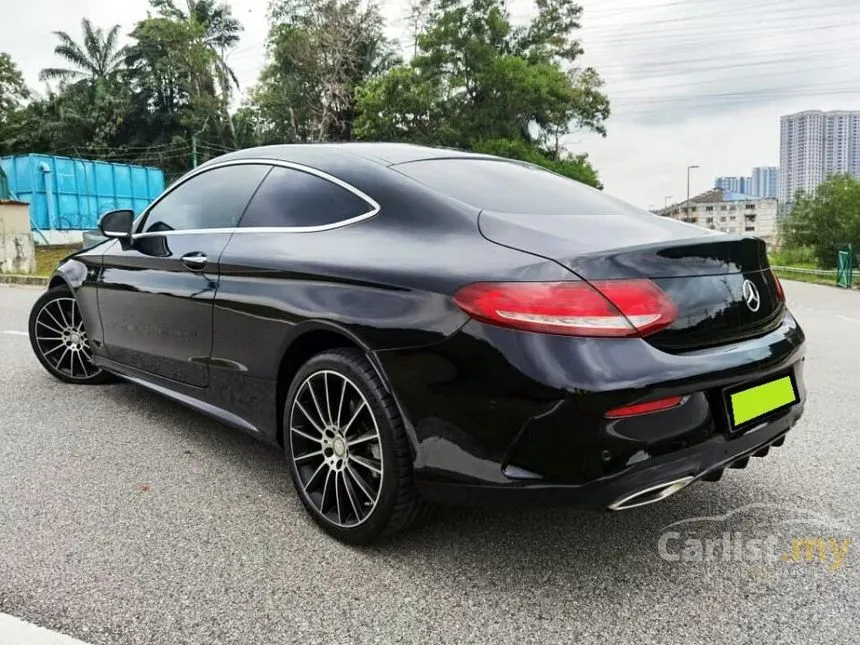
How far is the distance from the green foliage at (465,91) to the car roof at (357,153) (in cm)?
3090

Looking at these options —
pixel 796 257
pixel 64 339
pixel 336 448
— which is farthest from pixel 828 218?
pixel 336 448

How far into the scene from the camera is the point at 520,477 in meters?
2.05

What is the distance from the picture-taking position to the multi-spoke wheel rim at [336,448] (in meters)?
2.40

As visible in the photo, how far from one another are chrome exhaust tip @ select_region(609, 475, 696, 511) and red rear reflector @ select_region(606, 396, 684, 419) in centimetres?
22

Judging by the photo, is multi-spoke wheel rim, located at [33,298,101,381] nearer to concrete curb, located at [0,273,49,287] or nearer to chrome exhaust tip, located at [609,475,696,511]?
chrome exhaust tip, located at [609,475,696,511]

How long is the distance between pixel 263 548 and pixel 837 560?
1.92 m

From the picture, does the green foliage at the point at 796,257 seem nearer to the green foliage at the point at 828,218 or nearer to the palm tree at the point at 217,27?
the green foliage at the point at 828,218

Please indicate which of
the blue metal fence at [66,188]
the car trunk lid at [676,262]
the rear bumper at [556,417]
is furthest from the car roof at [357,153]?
the blue metal fence at [66,188]

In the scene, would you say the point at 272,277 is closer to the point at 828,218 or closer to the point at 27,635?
the point at 27,635

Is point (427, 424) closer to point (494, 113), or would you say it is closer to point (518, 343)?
point (518, 343)

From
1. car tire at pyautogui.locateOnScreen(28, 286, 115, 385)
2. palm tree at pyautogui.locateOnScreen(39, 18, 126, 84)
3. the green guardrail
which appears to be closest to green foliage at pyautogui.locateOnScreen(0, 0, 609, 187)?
palm tree at pyautogui.locateOnScreen(39, 18, 126, 84)

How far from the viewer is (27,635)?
75.9 inches

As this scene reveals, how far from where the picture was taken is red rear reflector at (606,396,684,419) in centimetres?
197

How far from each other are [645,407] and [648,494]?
10.4 inches
